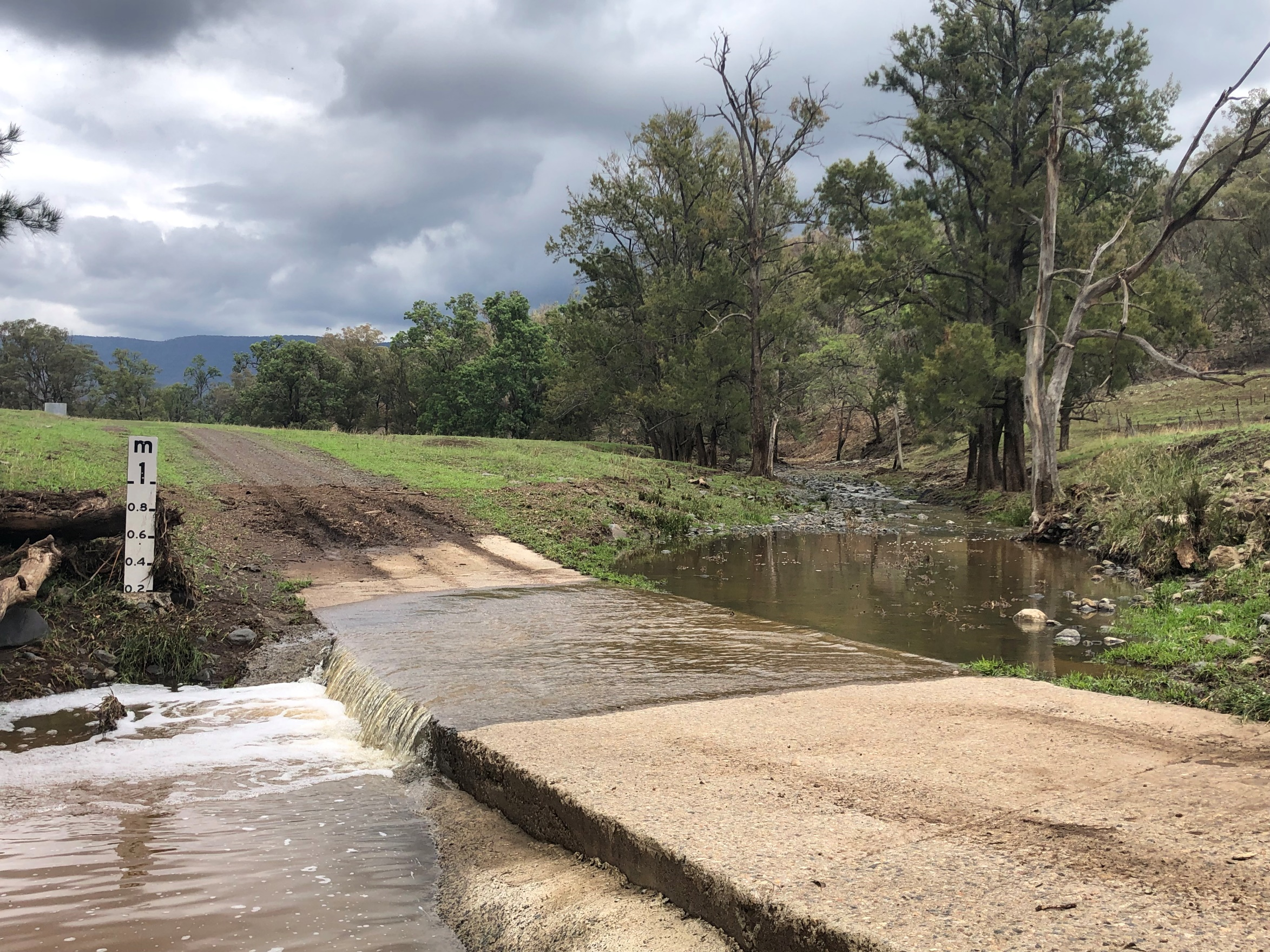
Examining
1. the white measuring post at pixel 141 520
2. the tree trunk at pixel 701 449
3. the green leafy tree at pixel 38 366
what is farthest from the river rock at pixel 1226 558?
the green leafy tree at pixel 38 366

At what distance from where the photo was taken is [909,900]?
303cm

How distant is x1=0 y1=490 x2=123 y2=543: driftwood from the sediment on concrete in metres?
5.39

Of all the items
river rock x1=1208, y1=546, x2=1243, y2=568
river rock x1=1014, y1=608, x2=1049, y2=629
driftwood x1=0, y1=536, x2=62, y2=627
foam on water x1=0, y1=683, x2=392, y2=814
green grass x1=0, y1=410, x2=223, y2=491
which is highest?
green grass x1=0, y1=410, x2=223, y2=491

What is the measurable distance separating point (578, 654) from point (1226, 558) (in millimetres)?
7977

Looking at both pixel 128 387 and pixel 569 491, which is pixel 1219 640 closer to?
pixel 569 491

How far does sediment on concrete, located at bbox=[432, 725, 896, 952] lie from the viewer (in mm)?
2943

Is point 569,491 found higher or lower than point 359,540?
higher

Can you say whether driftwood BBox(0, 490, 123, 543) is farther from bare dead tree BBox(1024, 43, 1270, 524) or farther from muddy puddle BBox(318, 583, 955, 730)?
bare dead tree BBox(1024, 43, 1270, 524)

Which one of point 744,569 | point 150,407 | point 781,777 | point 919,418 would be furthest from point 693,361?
point 150,407

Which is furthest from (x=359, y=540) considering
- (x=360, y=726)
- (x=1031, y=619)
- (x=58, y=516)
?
(x=1031, y=619)

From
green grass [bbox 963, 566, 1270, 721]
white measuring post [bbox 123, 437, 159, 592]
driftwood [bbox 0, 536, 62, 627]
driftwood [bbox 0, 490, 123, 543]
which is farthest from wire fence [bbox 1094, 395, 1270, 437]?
driftwood [bbox 0, 536, 62, 627]

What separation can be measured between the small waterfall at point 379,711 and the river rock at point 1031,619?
266 inches

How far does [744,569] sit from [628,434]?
45.5m

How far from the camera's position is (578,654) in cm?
795
